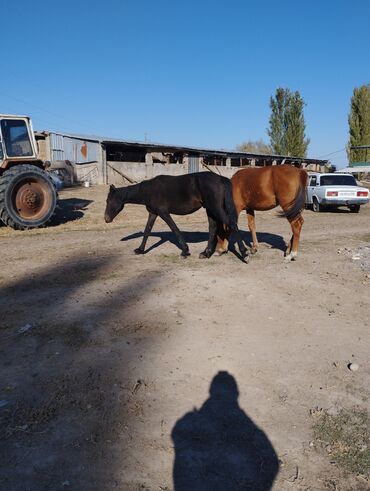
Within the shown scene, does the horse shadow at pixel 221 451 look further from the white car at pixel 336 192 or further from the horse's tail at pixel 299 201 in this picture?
the white car at pixel 336 192

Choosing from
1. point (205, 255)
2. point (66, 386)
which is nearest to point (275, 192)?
point (205, 255)

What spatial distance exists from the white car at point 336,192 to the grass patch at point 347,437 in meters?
15.8

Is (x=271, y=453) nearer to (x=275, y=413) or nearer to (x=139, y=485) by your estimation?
(x=275, y=413)

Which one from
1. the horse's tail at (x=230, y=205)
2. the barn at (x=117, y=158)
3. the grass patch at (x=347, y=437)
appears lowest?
the grass patch at (x=347, y=437)

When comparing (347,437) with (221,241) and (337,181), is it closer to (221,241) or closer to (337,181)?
(221,241)

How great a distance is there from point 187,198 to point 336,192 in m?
11.9

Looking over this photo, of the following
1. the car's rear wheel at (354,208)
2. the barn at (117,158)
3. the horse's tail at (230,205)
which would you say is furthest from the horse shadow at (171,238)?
the barn at (117,158)

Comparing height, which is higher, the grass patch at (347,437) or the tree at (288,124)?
the tree at (288,124)

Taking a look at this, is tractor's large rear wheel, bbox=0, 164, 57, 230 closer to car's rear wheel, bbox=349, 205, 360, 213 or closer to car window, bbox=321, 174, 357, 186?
car window, bbox=321, 174, 357, 186

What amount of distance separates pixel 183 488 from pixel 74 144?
30.4 meters

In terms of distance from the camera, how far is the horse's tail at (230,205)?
7.64 m

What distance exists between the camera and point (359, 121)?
51.5 metres

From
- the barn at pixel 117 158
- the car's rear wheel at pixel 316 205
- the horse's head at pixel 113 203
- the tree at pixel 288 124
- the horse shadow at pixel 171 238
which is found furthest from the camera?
the tree at pixel 288 124

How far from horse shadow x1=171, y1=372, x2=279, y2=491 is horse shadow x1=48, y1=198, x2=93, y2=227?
11.4 m
